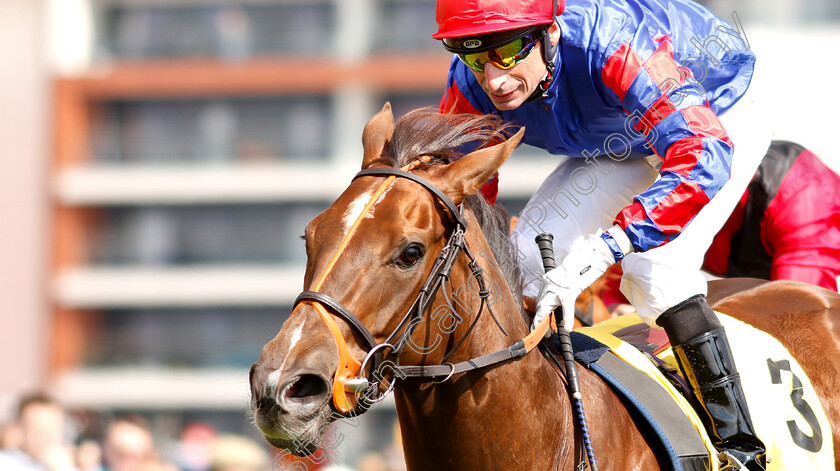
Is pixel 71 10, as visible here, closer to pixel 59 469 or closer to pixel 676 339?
pixel 59 469

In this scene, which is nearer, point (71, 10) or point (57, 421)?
point (57, 421)

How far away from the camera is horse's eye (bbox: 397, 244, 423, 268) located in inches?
86.9

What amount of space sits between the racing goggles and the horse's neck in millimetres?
658

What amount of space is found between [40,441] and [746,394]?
13.3 feet

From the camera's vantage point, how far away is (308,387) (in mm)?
2055

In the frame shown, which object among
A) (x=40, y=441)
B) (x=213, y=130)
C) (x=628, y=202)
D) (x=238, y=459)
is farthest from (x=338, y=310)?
(x=213, y=130)

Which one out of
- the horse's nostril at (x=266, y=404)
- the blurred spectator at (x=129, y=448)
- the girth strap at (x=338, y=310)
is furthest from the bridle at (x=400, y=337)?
the blurred spectator at (x=129, y=448)

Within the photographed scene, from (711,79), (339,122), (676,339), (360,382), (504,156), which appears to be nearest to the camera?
(360,382)

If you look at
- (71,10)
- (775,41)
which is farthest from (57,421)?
(71,10)

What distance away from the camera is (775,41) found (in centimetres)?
2134

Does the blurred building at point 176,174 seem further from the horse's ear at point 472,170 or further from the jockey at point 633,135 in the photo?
the horse's ear at point 472,170

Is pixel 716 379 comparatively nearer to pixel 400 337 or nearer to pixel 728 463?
pixel 728 463

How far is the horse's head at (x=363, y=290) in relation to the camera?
6.66 feet

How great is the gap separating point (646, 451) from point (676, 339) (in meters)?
0.36
